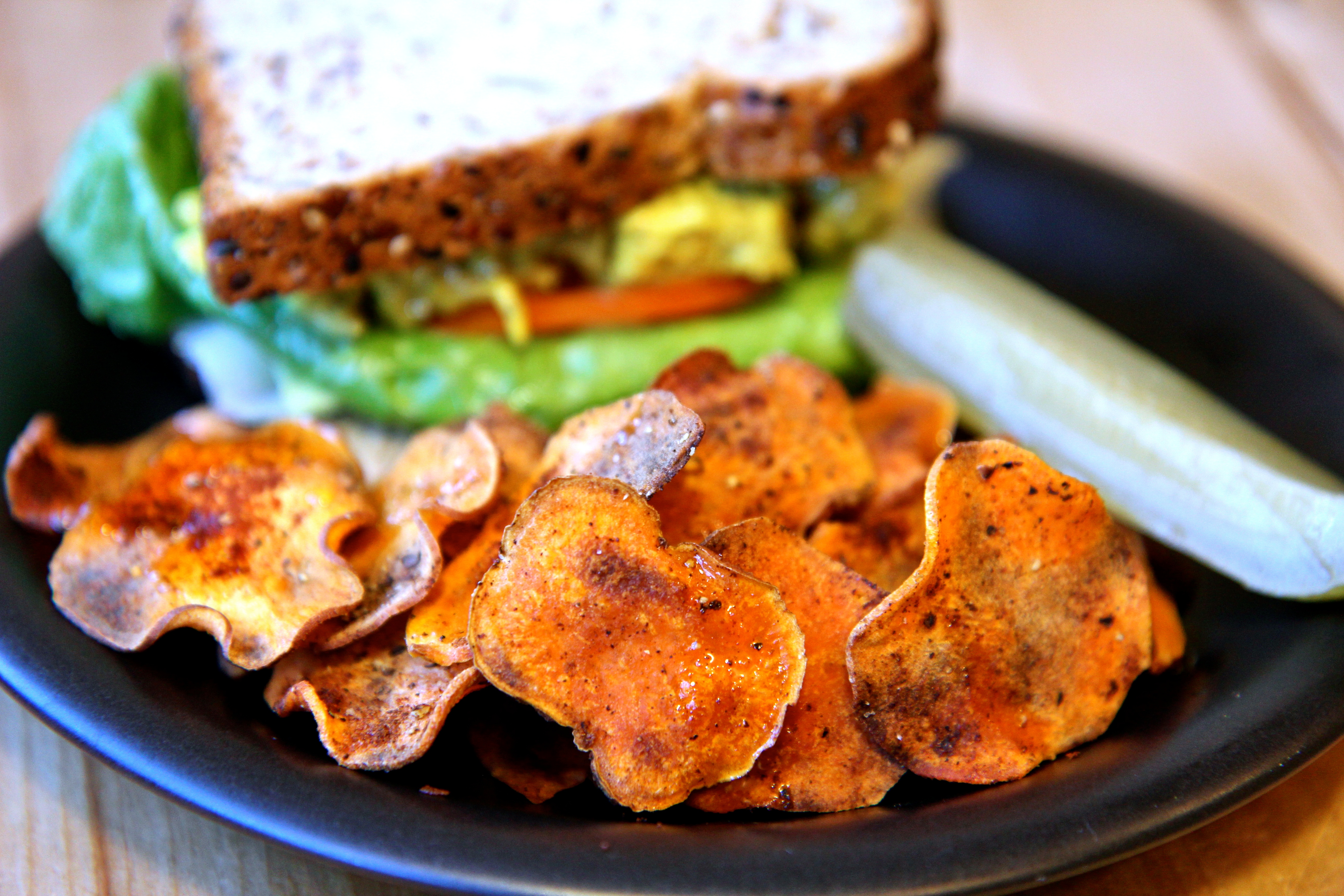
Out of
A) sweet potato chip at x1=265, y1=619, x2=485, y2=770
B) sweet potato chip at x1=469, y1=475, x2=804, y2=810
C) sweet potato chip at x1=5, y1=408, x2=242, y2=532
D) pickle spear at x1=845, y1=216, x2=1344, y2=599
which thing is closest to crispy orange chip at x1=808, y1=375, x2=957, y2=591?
pickle spear at x1=845, y1=216, x2=1344, y2=599

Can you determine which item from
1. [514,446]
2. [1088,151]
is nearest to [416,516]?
[514,446]

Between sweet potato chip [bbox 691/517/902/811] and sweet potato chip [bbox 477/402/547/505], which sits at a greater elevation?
sweet potato chip [bbox 477/402/547/505]

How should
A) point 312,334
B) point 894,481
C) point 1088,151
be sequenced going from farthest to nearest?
point 1088,151
point 312,334
point 894,481

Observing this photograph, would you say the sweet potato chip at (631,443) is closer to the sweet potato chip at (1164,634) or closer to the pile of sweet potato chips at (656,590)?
the pile of sweet potato chips at (656,590)

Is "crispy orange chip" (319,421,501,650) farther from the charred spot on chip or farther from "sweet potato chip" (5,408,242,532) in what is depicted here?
"sweet potato chip" (5,408,242,532)

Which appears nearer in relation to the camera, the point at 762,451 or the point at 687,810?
the point at 687,810

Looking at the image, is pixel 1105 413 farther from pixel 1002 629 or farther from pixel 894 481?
pixel 1002 629
